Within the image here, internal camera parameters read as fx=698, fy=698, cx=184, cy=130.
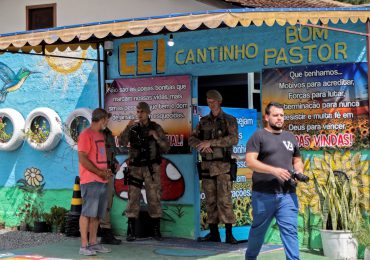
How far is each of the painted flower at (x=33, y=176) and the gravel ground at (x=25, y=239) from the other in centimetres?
92

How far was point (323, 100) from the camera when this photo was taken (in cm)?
949

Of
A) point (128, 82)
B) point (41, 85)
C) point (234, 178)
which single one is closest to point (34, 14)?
point (41, 85)

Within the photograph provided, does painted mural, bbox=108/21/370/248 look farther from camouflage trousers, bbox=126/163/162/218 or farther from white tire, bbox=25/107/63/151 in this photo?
white tire, bbox=25/107/63/151

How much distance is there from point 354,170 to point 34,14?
31.8 feet

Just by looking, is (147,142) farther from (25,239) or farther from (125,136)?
(25,239)

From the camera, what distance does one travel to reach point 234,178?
32.6 ft

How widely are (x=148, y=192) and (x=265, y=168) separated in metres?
3.69

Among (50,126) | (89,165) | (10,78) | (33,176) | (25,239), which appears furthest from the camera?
(10,78)

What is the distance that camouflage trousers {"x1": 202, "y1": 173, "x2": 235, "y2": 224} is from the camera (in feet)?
32.6

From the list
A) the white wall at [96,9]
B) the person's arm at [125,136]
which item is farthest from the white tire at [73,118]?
the white wall at [96,9]

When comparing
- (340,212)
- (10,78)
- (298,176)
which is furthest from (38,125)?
(298,176)

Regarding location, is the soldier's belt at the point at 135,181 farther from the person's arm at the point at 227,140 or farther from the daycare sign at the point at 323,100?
the daycare sign at the point at 323,100

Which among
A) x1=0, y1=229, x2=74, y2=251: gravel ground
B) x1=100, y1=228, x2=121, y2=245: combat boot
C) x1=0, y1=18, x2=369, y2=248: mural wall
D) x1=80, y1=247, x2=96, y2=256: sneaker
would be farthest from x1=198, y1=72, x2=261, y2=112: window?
x1=80, y1=247, x2=96, y2=256: sneaker

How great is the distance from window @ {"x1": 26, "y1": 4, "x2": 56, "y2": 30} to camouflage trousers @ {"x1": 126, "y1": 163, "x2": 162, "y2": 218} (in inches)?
267
